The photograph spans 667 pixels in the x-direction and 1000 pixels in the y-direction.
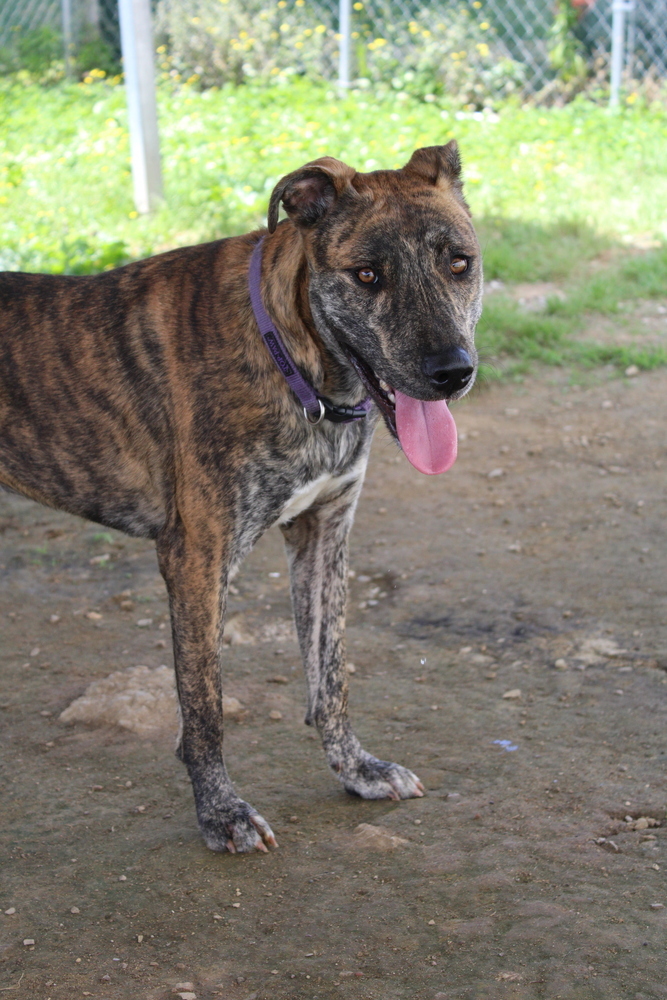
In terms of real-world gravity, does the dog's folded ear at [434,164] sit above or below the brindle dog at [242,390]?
above

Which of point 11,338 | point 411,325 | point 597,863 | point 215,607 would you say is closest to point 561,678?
point 597,863

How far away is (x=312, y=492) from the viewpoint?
2797mm

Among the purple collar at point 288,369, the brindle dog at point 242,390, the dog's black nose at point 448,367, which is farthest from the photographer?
the purple collar at point 288,369

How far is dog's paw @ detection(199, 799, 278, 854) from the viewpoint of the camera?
2711 mm

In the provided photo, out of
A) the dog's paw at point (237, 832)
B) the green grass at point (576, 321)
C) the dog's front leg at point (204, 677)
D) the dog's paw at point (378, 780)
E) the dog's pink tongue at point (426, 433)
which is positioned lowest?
the green grass at point (576, 321)

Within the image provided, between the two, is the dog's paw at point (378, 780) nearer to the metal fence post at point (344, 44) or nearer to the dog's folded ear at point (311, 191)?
the dog's folded ear at point (311, 191)

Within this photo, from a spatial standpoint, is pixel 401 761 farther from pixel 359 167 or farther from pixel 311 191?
pixel 359 167

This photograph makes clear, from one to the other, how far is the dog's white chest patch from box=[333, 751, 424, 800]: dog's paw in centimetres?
77

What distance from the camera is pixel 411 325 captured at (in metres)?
2.46

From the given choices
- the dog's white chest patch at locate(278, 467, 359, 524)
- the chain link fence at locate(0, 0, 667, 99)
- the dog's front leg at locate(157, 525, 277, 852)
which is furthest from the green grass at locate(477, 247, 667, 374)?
the chain link fence at locate(0, 0, 667, 99)

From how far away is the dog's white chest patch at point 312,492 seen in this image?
2752mm

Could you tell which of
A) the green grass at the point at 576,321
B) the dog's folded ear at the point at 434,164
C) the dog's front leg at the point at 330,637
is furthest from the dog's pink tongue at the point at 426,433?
the green grass at the point at 576,321

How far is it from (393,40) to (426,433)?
31.7 ft

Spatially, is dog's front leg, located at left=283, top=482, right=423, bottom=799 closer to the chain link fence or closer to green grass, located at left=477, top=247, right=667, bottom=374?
green grass, located at left=477, top=247, right=667, bottom=374
